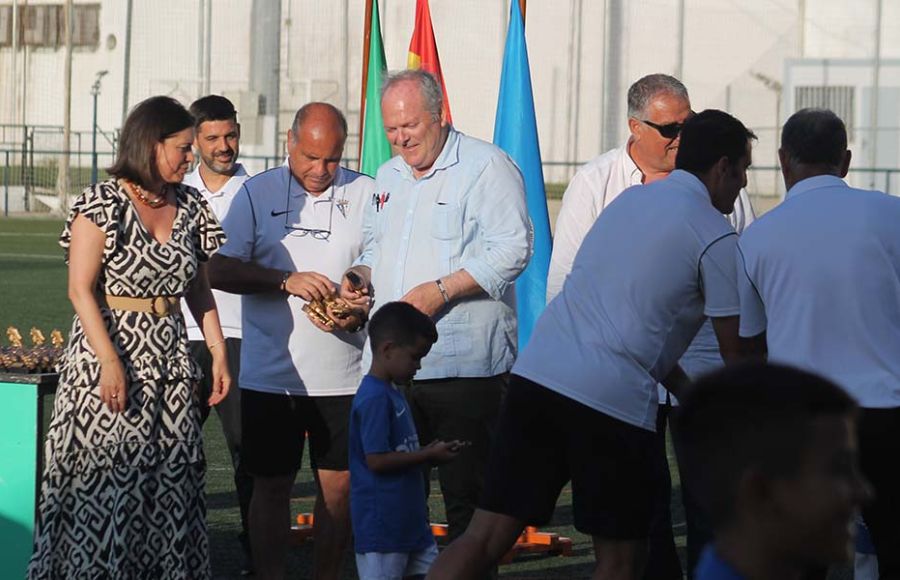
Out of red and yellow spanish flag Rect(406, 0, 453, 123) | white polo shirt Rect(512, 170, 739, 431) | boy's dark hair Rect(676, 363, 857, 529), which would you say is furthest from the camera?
red and yellow spanish flag Rect(406, 0, 453, 123)

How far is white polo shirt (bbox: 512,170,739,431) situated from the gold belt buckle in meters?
1.63

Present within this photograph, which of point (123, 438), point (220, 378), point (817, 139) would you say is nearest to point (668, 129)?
point (817, 139)

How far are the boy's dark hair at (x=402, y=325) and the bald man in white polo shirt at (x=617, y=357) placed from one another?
2.47 ft

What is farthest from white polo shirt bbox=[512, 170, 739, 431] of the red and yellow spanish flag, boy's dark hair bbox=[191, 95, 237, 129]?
the red and yellow spanish flag

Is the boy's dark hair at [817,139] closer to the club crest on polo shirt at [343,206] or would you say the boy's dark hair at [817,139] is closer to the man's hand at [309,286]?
the man's hand at [309,286]

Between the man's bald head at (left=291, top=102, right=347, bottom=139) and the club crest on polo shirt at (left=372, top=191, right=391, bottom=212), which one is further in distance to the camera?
the man's bald head at (left=291, top=102, right=347, bottom=139)

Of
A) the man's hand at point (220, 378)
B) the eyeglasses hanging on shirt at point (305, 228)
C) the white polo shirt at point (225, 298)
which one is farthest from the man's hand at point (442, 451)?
the white polo shirt at point (225, 298)

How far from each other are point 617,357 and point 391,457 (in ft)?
3.99

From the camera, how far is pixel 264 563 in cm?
661

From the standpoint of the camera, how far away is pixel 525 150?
9.20m

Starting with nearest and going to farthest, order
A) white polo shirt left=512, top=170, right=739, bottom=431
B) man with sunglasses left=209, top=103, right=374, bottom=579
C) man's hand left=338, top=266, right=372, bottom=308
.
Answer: white polo shirt left=512, top=170, right=739, bottom=431, man's hand left=338, top=266, right=372, bottom=308, man with sunglasses left=209, top=103, right=374, bottom=579

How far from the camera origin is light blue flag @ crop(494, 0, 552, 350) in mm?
8930

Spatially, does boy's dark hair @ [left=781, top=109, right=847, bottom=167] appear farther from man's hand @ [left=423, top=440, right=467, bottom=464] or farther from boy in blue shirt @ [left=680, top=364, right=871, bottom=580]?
boy in blue shirt @ [left=680, top=364, right=871, bottom=580]

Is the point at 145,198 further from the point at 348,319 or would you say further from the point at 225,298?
the point at 225,298
